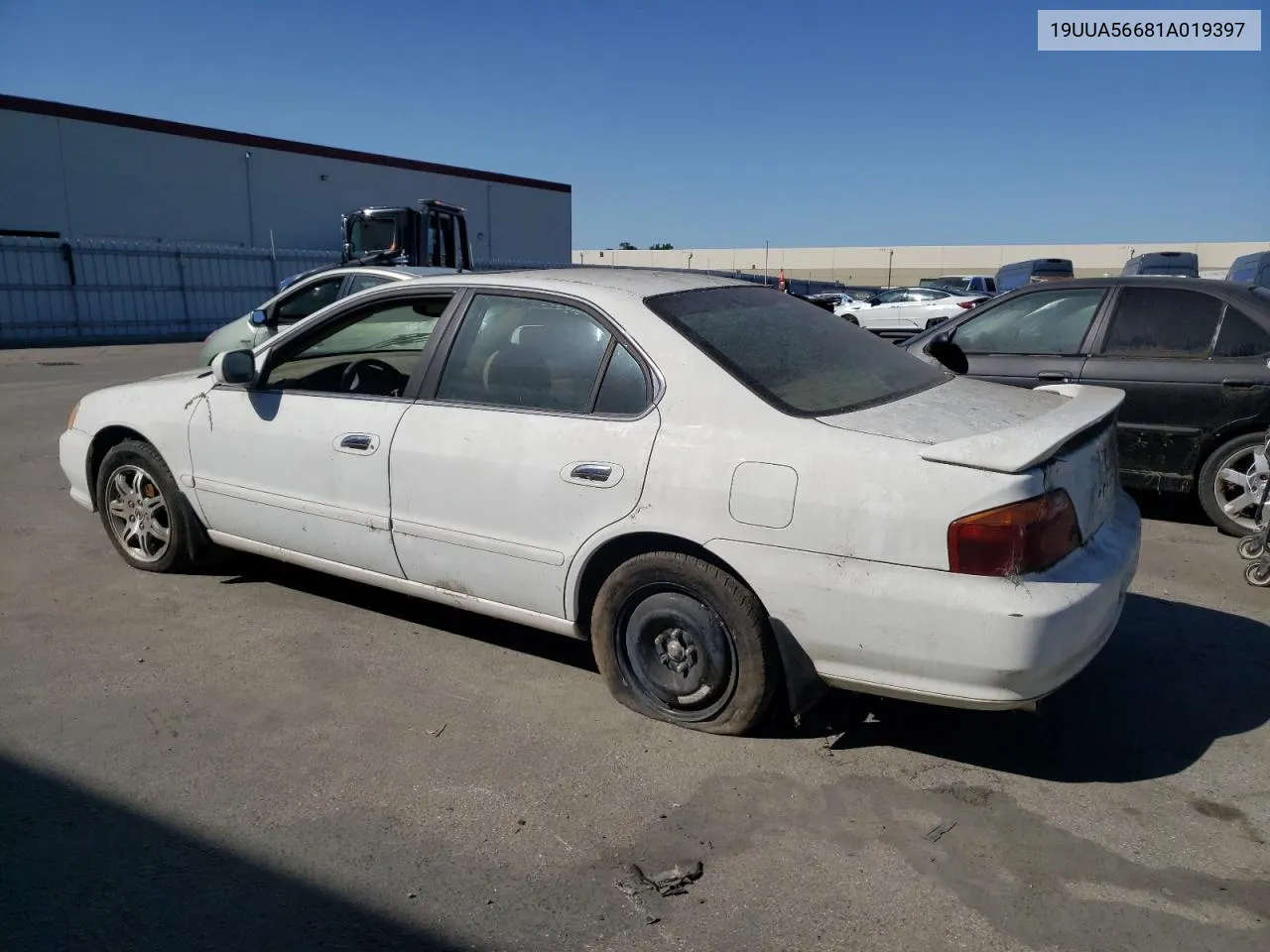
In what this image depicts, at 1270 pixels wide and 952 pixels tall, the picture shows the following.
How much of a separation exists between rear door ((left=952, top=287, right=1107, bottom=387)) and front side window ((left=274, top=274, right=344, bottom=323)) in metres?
6.31

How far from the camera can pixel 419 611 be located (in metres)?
4.71

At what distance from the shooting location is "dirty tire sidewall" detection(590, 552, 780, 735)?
10.6ft

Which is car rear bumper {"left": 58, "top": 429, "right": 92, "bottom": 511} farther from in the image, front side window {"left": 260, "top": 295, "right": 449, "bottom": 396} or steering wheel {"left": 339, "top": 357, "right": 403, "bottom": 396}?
steering wheel {"left": 339, "top": 357, "right": 403, "bottom": 396}

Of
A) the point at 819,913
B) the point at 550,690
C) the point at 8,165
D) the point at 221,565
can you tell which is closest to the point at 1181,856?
the point at 819,913

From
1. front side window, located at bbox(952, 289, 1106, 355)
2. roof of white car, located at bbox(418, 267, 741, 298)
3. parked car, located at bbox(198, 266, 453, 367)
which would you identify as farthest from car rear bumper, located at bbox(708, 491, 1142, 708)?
parked car, located at bbox(198, 266, 453, 367)

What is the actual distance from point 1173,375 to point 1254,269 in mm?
7860

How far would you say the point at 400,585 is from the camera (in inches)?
162

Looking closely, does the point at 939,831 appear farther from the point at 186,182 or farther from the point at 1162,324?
the point at 186,182

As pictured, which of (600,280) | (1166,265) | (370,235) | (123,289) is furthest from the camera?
(123,289)

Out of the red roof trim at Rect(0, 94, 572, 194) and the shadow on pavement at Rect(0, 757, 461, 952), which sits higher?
the red roof trim at Rect(0, 94, 572, 194)

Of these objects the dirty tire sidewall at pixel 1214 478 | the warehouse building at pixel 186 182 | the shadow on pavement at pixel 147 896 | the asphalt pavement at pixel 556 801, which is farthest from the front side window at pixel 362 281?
the warehouse building at pixel 186 182

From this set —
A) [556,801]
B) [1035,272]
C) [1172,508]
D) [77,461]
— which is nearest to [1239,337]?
[1172,508]

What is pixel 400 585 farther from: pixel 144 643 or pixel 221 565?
pixel 221 565

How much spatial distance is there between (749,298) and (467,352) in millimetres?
1201
